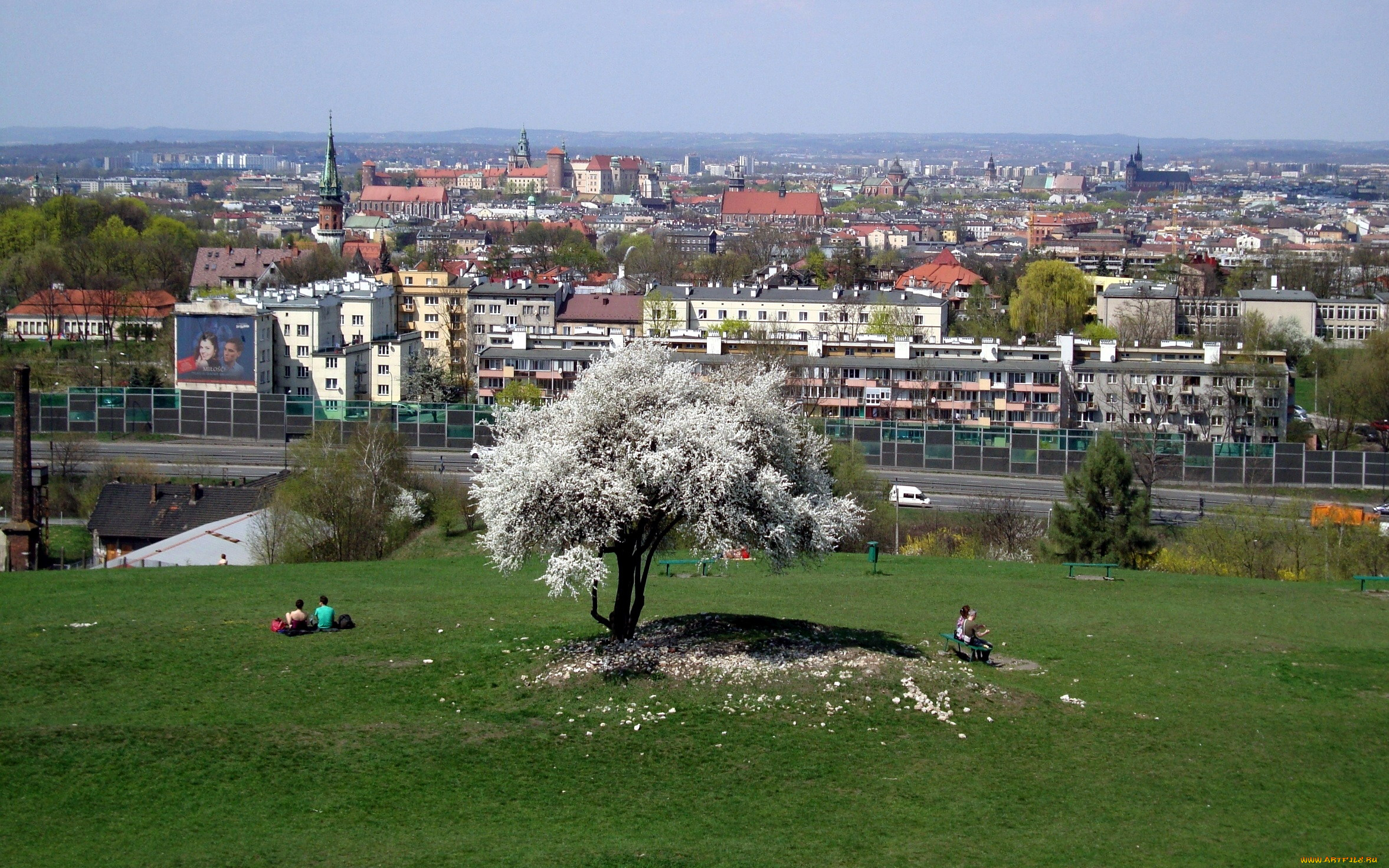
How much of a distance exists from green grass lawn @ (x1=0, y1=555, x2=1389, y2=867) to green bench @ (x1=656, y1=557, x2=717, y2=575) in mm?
3983

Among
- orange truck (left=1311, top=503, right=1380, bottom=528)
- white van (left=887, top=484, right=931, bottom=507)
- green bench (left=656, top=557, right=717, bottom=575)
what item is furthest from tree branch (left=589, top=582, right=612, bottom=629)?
white van (left=887, top=484, right=931, bottom=507)

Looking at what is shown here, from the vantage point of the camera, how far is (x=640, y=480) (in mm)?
12703

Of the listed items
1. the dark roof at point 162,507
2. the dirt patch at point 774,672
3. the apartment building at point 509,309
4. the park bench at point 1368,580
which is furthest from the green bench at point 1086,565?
the apartment building at point 509,309

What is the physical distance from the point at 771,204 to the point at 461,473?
15573 centimetres

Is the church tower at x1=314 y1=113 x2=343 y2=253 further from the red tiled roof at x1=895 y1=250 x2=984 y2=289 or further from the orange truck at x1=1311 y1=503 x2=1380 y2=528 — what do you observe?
the orange truck at x1=1311 y1=503 x2=1380 y2=528

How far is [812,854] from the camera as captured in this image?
9688 millimetres

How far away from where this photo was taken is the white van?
113ft

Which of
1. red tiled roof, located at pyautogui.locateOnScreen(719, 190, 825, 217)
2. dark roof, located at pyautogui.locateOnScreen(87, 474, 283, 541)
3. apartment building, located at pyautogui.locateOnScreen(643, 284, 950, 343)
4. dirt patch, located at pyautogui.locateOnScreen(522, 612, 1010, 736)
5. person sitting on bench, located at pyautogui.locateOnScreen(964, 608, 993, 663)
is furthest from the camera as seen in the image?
red tiled roof, located at pyautogui.locateOnScreen(719, 190, 825, 217)

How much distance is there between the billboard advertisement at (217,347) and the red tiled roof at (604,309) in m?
15.1

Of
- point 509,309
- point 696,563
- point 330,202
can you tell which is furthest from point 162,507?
point 330,202

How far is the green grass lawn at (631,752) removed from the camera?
32.2 feet

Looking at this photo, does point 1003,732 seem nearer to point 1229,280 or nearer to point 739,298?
point 739,298

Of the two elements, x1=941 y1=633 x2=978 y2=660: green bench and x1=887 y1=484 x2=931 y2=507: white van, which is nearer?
Result: x1=941 y1=633 x2=978 y2=660: green bench

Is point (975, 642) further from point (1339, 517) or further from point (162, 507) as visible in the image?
point (162, 507)
